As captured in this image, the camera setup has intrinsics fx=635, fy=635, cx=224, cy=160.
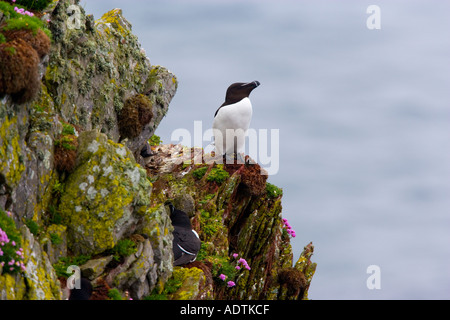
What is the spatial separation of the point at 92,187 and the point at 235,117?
33.1 feet

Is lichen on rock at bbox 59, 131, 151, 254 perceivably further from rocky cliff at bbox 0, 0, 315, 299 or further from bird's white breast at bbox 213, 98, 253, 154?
bird's white breast at bbox 213, 98, 253, 154

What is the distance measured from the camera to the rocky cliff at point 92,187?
43.8 feet

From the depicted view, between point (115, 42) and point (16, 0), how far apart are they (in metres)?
4.93

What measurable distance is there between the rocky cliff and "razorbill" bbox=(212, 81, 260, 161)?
1904 millimetres

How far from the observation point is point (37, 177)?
13938mm

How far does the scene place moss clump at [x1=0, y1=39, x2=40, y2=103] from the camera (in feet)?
43.9

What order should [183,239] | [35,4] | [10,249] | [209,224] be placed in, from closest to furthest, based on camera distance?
1. [10,249]
2. [35,4]
3. [183,239]
4. [209,224]

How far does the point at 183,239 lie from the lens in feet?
59.3

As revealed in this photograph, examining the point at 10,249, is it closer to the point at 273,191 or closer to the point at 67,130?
the point at 67,130

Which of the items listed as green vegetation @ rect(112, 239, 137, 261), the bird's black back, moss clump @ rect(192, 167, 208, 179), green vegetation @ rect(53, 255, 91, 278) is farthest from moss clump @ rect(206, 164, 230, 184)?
green vegetation @ rect(53, 255, 91, 278)

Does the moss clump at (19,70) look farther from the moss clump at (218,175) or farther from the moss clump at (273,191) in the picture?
the moss clump at (273,191)

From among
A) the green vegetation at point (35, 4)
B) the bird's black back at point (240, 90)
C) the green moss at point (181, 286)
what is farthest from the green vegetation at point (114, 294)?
the bird's black back at point (240, 90)

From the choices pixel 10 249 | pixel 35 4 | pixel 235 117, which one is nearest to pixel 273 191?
pixel 235 117
